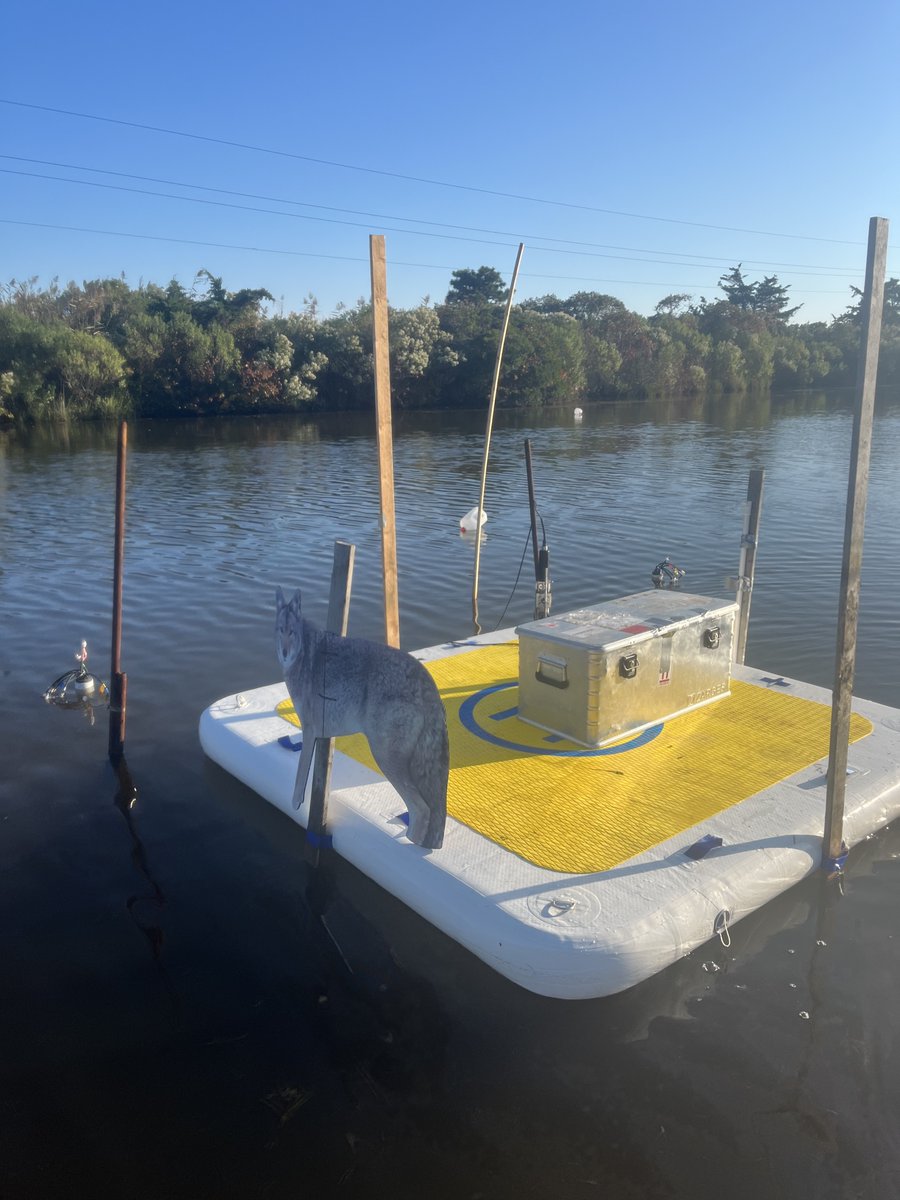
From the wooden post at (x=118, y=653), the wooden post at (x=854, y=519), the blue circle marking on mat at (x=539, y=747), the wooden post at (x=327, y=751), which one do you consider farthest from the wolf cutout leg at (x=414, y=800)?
the wooden post at (x=118, y=653)

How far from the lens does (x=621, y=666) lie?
8469 mm

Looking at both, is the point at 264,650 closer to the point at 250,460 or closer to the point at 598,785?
the point at 598,785

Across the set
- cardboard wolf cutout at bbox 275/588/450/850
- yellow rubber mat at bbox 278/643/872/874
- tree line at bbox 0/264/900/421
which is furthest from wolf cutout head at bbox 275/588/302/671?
tree line at bbox 0/264/900/421

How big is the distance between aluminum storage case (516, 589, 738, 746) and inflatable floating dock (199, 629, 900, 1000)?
0.59 ft

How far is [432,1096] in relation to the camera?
5406mm

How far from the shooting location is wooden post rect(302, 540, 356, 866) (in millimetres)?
7277

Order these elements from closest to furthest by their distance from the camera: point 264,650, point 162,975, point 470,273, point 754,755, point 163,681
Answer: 1. point 162,975
2. point 754,755
3. point 163,681
4. point 264,650
5. point 470,273

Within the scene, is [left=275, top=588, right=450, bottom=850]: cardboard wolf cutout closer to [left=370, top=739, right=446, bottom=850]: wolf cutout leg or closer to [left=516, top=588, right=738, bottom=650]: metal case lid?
[left=370, top=739, right=446, bottom=850]: wolf cutout leg

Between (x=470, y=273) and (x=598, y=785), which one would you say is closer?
(x=598, y=785)

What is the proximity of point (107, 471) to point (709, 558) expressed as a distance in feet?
82.6

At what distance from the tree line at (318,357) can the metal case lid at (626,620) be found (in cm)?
5516

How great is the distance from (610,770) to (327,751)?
275 centimetres

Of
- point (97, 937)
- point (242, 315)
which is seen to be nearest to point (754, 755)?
point (97, 937)

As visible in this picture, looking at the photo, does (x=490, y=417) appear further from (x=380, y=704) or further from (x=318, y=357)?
(x=318, y=357)
